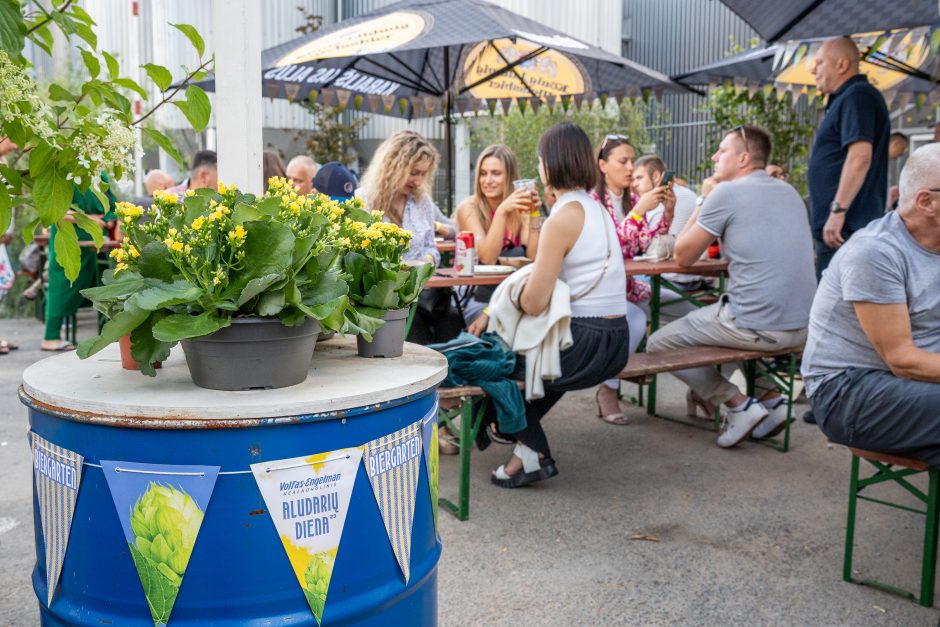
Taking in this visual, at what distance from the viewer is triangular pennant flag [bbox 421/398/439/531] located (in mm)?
1983

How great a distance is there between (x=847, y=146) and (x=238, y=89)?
12.8 ft

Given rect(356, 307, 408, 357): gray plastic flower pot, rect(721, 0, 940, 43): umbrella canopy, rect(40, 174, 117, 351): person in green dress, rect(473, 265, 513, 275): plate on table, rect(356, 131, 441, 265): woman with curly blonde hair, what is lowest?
rect(40, 174, 117, 351): person in green dress

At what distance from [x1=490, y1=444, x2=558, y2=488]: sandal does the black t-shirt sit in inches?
92.3

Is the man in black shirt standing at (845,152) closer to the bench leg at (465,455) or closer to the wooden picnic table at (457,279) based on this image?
the wooden picnic table at (457,279)

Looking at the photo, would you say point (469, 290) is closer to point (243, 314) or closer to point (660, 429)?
point (660, 429)

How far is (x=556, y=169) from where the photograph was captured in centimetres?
400

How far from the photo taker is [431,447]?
2.04 m

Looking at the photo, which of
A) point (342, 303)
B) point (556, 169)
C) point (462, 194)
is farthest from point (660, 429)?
point (462, 194)

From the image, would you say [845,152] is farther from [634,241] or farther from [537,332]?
[537,332]

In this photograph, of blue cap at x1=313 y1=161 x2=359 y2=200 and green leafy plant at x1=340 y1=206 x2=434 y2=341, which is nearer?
green leafy plant at x1=340 y1=206 x2=434 y2=341

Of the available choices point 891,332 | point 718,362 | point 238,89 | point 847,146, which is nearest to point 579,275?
point 718,362

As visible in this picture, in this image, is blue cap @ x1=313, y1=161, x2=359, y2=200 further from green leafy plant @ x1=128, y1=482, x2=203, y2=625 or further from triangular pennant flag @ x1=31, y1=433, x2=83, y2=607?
green leafy plant @ x1=128, y1=482, x2=203, y2=625

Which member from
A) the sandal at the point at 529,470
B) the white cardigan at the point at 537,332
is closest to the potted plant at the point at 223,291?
the white cardigan at the point at 537,332

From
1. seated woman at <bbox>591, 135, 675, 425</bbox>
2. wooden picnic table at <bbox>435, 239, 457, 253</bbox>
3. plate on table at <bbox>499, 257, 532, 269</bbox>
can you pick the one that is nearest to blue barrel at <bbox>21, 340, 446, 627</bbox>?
seated woman at <bbox>591, 135, 675, 425</bbox>
